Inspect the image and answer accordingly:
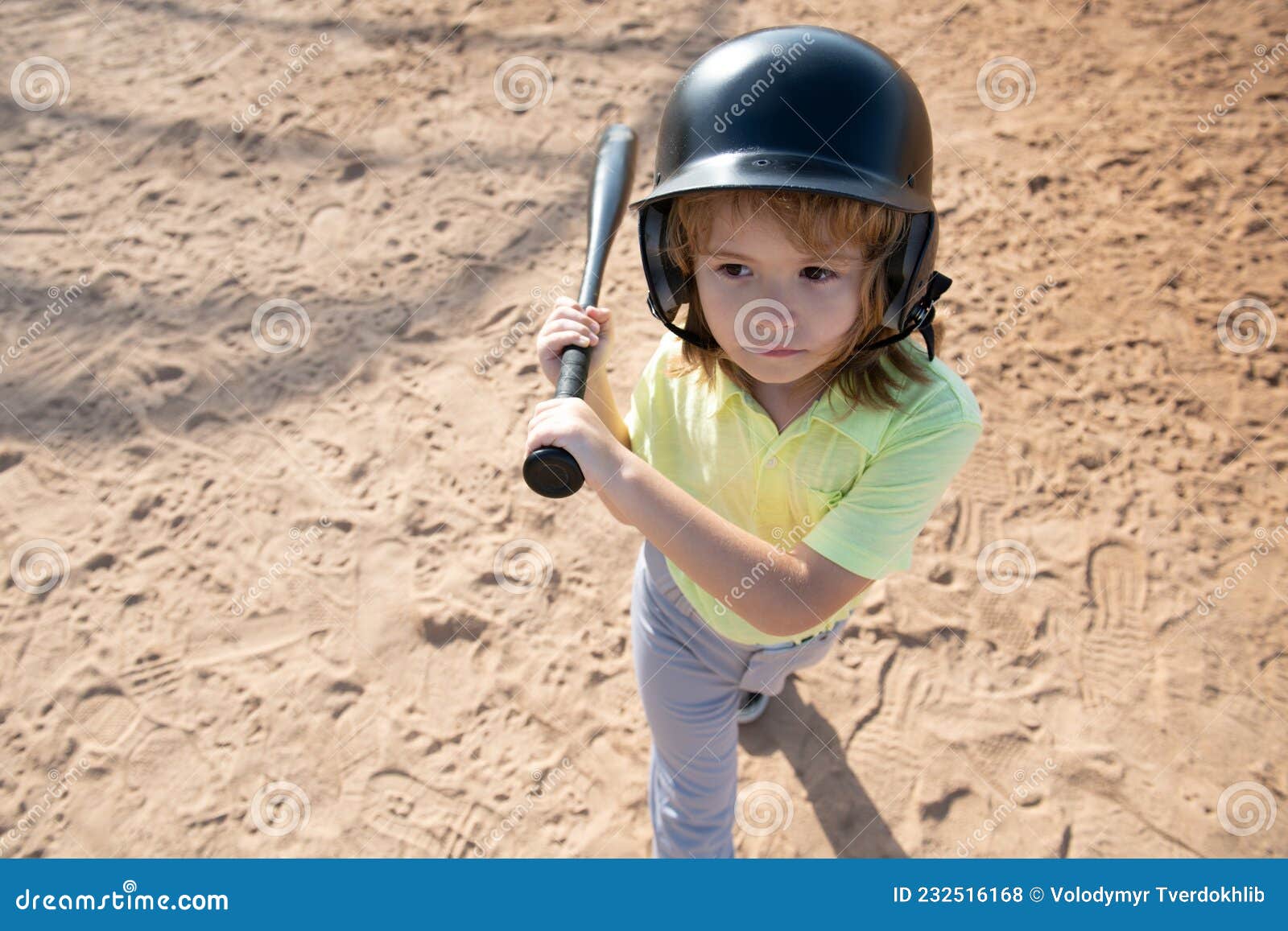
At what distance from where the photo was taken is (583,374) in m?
1.58
